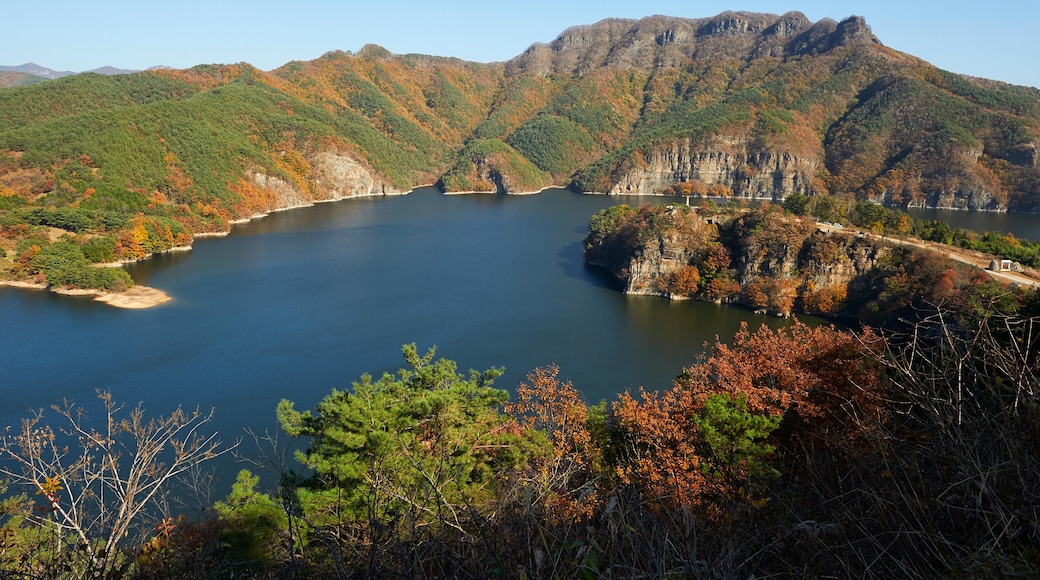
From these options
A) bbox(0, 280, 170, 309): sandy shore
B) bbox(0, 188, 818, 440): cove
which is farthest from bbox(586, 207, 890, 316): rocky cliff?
bbox(0, 280, 170, 309): sandy shore

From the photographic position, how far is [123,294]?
34.5 metres

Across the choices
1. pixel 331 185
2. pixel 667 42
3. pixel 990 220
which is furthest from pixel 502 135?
pixel 990 220

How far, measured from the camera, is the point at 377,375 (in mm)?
23594

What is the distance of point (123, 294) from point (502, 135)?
93986 millimetres

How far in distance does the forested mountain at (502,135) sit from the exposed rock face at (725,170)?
0.22 m

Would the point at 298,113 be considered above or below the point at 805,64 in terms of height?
below

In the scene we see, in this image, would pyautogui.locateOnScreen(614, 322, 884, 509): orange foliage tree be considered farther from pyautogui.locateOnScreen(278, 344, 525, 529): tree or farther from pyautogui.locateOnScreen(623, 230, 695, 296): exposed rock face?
pyautogui.locateOnScreen(623, 230, 695, 296): exposed rock face

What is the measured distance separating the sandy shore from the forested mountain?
1.97 metres

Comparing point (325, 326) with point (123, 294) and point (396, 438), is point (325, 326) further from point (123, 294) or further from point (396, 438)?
point (396, 438)

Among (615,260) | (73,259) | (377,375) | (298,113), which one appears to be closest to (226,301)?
(73,259)

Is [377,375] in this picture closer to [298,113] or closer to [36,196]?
[36,196]

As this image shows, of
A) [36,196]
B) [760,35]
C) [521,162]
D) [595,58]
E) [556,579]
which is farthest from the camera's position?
[595,58]

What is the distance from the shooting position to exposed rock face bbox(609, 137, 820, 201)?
87.1 metres

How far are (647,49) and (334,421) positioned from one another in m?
165
